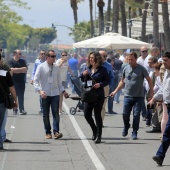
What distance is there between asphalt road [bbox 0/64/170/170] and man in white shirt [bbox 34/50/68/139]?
341mm

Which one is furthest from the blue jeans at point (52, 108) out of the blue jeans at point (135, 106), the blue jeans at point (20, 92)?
the blue jeans at point (20, 92)

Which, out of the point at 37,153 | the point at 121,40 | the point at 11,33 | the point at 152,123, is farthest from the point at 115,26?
the point at 11,33

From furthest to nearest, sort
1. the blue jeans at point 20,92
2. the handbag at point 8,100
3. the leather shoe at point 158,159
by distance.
A: the blue jeans at point 20,92, the handbag at point 8,100, the leather shoe at point 158,159

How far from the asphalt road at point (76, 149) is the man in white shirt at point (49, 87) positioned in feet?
1.12

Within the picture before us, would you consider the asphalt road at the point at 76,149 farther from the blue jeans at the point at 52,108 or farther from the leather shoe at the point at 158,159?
the blue jeans at the point at 52,108

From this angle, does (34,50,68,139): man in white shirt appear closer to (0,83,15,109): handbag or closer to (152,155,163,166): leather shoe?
(0,83,15,109): handbag

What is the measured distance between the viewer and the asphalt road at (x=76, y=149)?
13.7 m

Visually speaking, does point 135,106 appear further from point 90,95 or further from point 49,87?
point 49,87

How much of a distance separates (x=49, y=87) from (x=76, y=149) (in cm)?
222

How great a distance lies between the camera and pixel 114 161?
14195mm

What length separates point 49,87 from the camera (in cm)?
1770

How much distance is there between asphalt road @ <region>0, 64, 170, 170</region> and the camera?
1366 centimetres

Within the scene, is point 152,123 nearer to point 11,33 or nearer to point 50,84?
point 50,84

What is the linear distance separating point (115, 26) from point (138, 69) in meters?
42.9
